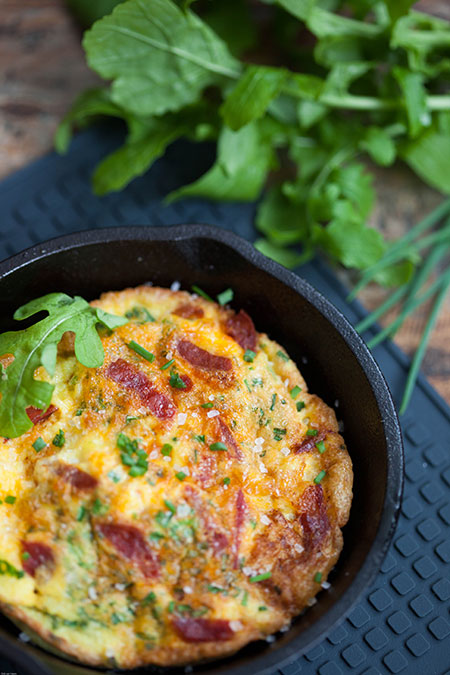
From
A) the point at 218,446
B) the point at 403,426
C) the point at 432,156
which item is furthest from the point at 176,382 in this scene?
the point at 432,156

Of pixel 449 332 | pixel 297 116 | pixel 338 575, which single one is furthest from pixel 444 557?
pixel 297 116

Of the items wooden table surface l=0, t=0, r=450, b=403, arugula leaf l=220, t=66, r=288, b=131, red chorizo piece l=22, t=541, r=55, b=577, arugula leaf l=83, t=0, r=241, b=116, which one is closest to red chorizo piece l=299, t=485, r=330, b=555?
red chorizo piece l=22, t=541, r=55, b=577

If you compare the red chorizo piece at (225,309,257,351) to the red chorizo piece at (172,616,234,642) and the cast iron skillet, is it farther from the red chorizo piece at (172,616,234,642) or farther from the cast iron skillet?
the red chorizo piece at (172,616,234,642)

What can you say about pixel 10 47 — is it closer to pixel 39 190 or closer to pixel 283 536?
pixel 39 190

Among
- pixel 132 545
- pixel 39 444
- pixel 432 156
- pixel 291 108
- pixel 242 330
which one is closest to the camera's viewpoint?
pixel 132 545

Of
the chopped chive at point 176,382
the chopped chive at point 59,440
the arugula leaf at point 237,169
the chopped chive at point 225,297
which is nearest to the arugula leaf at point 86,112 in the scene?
the arugula leaf at point 237,169

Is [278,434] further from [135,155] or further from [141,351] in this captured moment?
[135,155]
